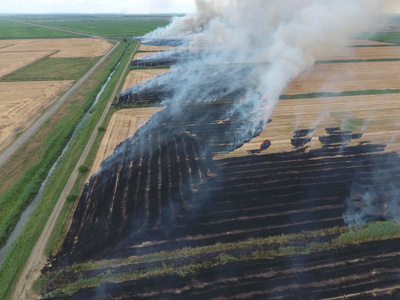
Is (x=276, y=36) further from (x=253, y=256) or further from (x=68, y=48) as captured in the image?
(x=68, y=48)

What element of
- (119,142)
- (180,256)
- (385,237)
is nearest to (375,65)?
(385,237)

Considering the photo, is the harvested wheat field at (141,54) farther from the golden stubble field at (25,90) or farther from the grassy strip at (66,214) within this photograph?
the grassy strip at (66,214)

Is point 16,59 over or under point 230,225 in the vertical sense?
over

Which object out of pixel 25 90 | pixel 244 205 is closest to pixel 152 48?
pixel 25 90

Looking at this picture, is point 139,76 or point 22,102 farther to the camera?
point 139,76

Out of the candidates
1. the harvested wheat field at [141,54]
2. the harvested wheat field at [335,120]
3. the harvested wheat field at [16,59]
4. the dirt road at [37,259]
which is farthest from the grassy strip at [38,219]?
the harvested wheat field at [141,54]

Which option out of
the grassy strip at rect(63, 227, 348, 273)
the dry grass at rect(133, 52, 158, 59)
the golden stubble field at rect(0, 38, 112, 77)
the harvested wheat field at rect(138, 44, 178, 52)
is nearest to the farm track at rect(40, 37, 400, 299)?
the grassy strip at rect(63, 227, 348, 273)

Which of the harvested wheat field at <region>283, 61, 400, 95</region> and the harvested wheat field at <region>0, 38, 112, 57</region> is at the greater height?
the harvested wheat field at <region>0, 38, 112, 57</region>

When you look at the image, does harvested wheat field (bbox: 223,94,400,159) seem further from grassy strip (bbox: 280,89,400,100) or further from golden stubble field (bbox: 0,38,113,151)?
golden stubble field (bbox: 0,38,113,151)
